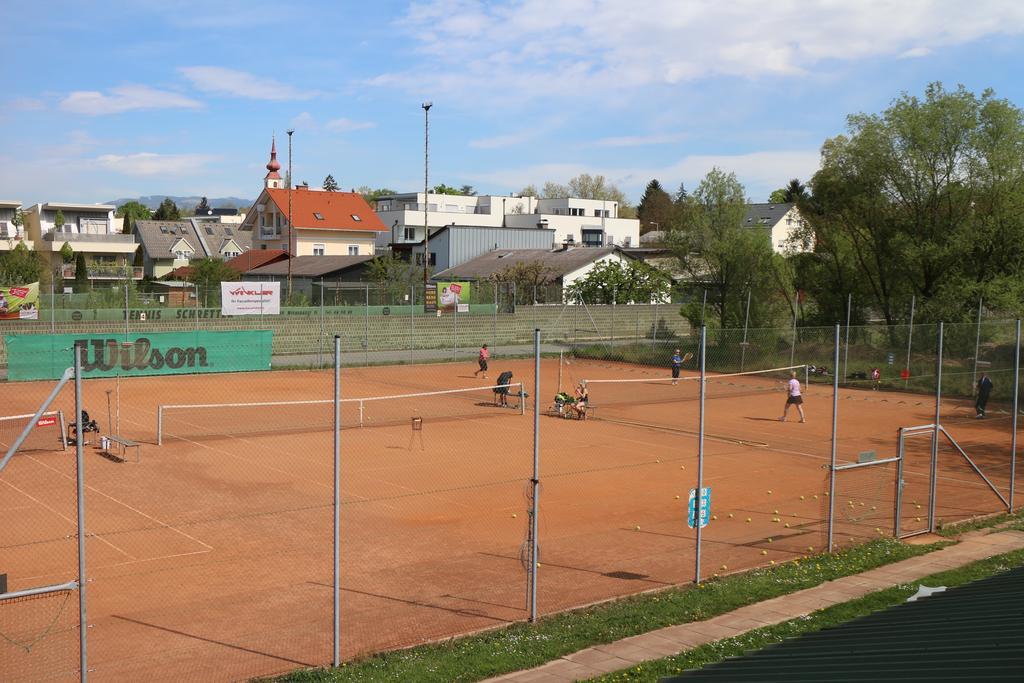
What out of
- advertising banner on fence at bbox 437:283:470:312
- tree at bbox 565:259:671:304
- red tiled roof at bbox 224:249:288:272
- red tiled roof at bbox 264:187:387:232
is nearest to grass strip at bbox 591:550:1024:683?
advertising banner on fence at bbox 437:283:470:312

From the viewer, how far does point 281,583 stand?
42.2 feet

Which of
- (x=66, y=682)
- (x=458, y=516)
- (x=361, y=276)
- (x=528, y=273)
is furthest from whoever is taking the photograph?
(x=361, y=276)

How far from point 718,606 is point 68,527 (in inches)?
424

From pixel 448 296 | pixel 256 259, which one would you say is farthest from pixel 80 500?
pixel 256 259

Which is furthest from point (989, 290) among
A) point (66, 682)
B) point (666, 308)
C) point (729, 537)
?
point (66, 682)

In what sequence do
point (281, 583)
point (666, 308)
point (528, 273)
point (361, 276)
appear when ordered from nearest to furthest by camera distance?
point (281, 583)
point (666, 308)
point (528, 273)
point (361, 276)

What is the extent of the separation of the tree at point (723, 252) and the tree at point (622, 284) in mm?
5985

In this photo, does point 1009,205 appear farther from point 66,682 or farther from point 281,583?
point 66,682

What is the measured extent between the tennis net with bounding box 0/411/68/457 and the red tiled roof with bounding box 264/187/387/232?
181ft

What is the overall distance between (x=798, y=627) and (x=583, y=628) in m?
2.57

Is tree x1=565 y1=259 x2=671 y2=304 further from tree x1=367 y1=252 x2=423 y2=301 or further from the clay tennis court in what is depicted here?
the clay tennis court

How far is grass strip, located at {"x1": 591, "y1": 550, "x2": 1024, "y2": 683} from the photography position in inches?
386

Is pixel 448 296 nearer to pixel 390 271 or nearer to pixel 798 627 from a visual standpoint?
pixel 390 271

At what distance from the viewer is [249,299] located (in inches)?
1702
